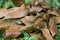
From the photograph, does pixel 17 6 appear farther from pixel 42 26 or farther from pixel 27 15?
pixel 42 26

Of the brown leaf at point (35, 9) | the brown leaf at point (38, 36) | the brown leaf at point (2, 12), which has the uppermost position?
the brown leaf at point (35, 9)

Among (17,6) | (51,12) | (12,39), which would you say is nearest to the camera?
(12,39)

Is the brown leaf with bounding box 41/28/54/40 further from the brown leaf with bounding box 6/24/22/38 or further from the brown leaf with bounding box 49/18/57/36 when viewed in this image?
the brown leaf with bounding box 6/24/22/38

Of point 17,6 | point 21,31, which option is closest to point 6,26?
point 21,31

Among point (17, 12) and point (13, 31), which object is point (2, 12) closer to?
point (17, 12)

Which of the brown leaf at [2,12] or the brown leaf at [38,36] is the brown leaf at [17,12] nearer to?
the brown leaf at [2,12]

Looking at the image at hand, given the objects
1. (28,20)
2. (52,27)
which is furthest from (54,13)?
(28,20)

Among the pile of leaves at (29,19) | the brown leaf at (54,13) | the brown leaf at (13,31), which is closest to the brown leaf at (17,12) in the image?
the pile of leaves at (29,19)

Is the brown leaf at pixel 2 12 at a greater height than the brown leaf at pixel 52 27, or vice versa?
the brown leaf at pixel 2 12
